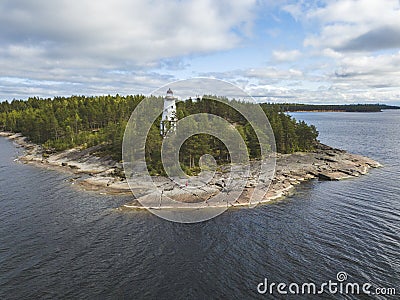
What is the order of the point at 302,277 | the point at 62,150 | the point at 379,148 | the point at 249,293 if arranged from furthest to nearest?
1. the point at 379,148
2. the point at 62,150
3. the point at 302,277
4. the point at 249,293

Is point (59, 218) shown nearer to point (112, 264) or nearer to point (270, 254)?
point (112, 264)

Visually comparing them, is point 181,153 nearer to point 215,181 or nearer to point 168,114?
point 215,181

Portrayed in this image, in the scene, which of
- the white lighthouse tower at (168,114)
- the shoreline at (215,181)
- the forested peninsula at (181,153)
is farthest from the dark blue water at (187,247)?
the white lighthouse tower at (168,114)

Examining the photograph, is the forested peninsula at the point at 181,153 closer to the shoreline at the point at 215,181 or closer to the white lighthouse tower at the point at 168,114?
the shoreline at the point at 215,181

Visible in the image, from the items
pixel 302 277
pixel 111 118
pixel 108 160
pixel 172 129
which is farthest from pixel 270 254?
pixel 111 118

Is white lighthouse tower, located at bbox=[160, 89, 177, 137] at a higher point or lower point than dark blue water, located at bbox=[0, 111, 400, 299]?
higher

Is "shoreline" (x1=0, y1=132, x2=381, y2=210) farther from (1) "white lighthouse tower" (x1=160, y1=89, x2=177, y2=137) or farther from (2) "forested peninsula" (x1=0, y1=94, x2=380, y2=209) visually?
(1) "white lighthouse tower" (x1=160, y1=89, x2=177, y2=137)

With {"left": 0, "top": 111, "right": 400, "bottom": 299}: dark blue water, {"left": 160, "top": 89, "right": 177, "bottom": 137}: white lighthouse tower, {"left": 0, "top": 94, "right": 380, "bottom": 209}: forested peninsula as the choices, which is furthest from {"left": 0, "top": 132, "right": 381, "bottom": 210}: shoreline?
{"left": 160, "top": 89, "right": 177, "bottom": 137}: white lighthouse tower
